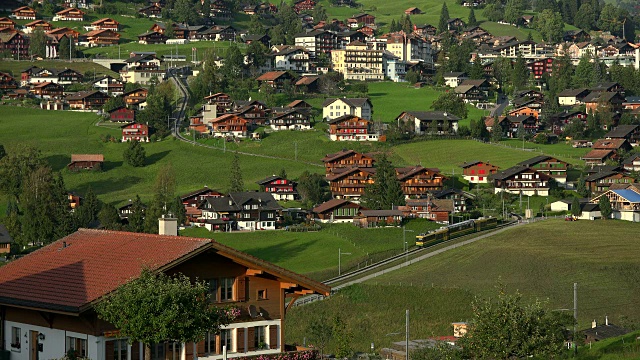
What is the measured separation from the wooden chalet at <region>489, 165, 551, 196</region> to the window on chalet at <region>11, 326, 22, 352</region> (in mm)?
95668

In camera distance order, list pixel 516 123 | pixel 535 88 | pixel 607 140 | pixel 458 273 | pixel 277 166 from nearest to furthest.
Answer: pixel 458 273 → pixel 277 166 → pixel 607 140 → pixel 516 123 → pixel 535 88

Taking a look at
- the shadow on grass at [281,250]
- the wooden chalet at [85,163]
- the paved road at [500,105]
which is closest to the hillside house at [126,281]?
the shadow on grass at [281,250]

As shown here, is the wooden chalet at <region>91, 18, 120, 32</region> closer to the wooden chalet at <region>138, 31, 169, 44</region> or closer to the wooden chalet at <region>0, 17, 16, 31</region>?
the wooden chalet at <region>138, 31, 169, 44</region>

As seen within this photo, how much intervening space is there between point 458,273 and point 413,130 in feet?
191

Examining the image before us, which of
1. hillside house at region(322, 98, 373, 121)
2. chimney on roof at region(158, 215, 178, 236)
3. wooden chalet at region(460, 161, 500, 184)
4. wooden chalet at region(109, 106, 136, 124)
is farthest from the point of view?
hillside house at region(322, 98, 373, 121)

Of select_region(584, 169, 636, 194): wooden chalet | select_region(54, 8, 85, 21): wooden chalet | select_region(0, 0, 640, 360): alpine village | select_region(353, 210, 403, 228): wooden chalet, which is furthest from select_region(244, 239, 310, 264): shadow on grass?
select_region(54, 8, 85, 21): wooden chalet

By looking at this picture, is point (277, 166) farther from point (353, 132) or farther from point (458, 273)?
point (458, 273)

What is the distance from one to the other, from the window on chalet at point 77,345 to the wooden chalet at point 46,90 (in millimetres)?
138506

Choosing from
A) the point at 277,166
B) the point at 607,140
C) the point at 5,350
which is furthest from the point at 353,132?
the point at 5,350

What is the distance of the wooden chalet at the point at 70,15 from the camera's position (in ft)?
643

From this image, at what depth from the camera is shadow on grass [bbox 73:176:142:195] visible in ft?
387

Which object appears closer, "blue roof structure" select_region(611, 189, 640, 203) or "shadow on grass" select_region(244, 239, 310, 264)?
"shadow on grass" select_region(244, 239, 310, 264)

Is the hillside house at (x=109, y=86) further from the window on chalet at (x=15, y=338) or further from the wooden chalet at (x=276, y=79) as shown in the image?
the window on chalet at (x=15, y=338)

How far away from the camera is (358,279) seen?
83375mm
